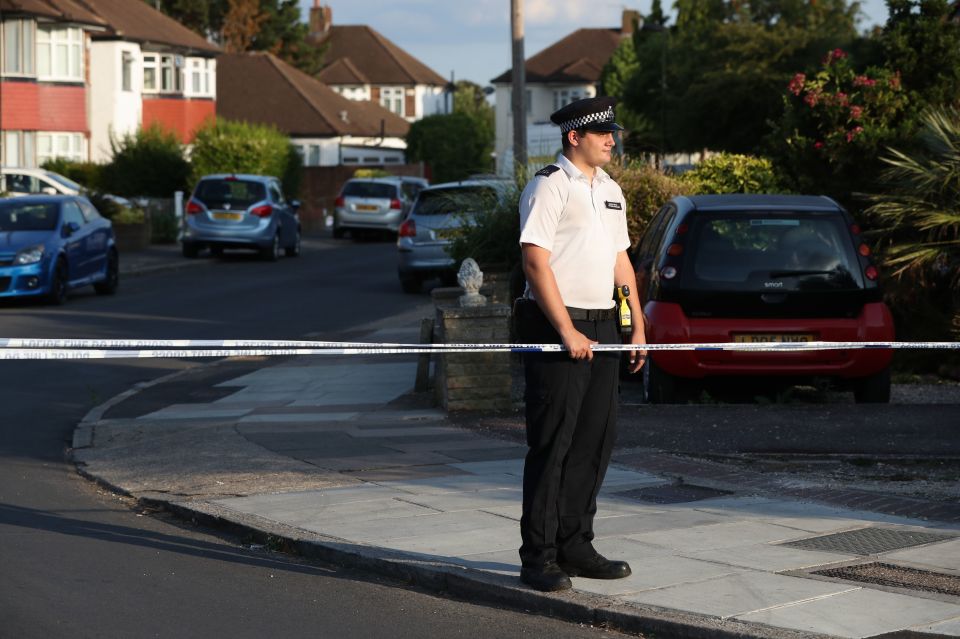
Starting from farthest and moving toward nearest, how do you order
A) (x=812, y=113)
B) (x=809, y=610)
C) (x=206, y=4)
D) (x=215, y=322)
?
(x=206, y=4) < (x=215, y=322) < (x=812, y=113) < (x=809, y=610)

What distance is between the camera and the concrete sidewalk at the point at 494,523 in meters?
6.08

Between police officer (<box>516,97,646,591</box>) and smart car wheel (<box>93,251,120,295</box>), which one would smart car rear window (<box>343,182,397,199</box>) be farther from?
police officer (<box>516,97,646,591</box>)

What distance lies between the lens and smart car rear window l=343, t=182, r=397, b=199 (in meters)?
46.2

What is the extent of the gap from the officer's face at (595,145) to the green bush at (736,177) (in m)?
12.5

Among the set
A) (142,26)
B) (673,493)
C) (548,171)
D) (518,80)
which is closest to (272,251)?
(518,80)

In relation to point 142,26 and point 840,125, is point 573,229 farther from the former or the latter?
point 142,26

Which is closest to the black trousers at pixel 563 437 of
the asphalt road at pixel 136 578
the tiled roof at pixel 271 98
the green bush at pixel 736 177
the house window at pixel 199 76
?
the asphalt road at pixel 136 578

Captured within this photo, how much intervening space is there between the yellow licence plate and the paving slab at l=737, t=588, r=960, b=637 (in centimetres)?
534

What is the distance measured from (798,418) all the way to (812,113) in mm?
8615

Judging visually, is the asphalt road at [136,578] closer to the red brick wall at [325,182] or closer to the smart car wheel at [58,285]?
the smart car wheel at [58,285]

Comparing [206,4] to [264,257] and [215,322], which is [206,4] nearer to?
[264,257]

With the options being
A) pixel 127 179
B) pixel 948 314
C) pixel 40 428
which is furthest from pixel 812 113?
pixel 127 179

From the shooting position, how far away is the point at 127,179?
46.8m

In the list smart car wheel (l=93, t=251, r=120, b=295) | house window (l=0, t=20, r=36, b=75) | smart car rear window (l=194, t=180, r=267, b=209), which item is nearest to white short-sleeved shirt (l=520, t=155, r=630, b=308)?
smart car wheel (l=93, t=251, r=120, b=295)
